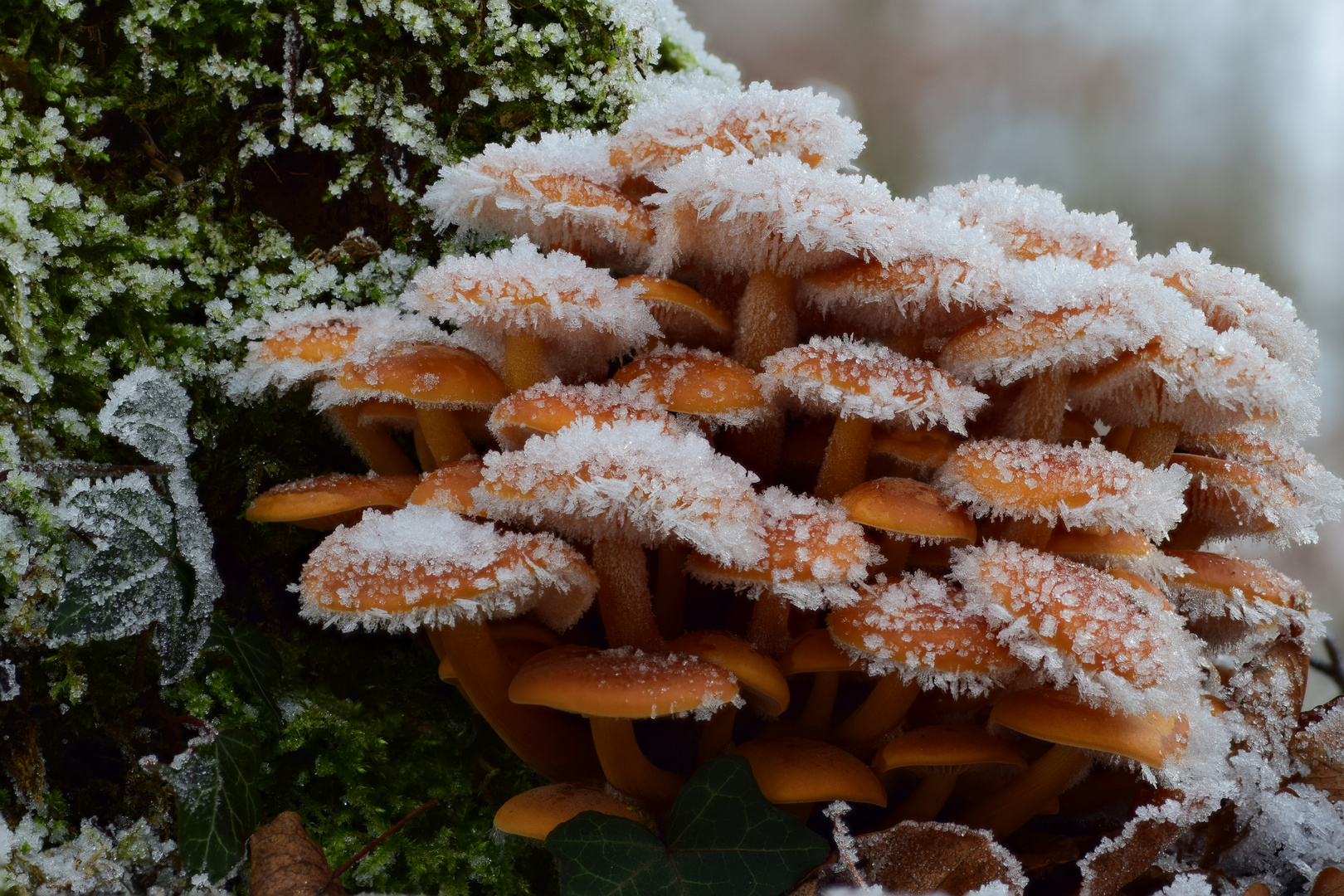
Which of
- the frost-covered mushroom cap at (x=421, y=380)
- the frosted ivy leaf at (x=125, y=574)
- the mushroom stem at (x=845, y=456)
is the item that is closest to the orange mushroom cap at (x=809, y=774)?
the mushroom stem at (x=845, y=456)

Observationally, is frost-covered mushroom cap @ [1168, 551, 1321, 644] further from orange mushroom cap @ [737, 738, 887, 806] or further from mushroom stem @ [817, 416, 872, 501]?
orange mushroom cap @ [737, 738, 887, 806]

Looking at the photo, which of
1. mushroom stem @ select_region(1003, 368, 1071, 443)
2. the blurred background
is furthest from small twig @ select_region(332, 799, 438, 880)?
the blurred background

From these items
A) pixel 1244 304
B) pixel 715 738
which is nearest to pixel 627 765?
pixel 715 738

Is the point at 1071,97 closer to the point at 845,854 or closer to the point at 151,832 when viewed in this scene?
the point at 845,854

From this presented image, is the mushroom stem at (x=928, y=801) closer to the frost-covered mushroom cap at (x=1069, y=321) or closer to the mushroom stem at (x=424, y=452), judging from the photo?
the frost-covered mushroom cap at (x=1069, y=321)

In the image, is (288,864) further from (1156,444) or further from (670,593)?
(1156,444)
